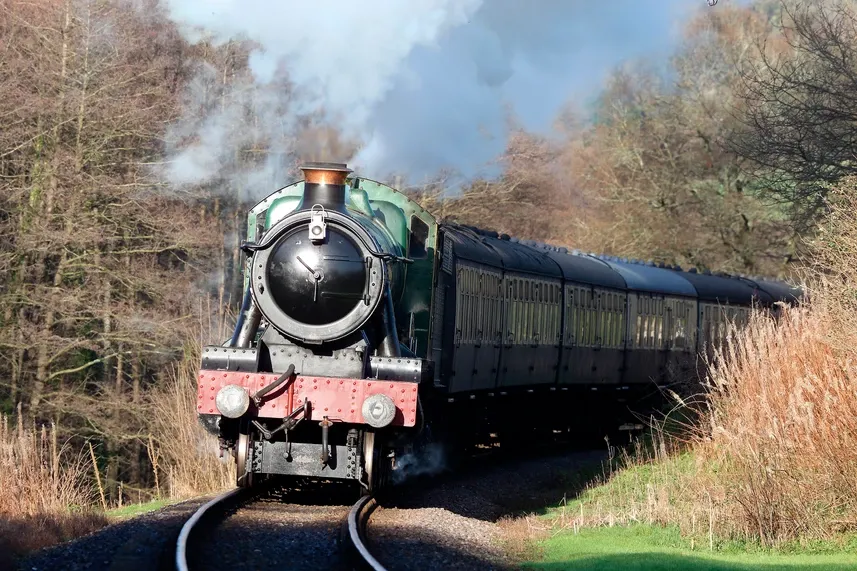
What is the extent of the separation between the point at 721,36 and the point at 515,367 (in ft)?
65.2

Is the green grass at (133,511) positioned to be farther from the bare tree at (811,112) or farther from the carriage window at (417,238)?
the bare tree at (811,112)

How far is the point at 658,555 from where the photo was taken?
9078mm

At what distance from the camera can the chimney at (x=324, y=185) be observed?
1073 cm

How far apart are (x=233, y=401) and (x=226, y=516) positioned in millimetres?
968

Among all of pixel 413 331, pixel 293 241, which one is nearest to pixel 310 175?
pixel 293 241

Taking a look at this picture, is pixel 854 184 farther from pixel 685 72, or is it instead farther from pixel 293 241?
pixel 685 72

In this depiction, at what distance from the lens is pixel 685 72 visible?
34.3 m

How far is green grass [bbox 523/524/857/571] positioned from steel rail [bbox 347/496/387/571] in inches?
50.4

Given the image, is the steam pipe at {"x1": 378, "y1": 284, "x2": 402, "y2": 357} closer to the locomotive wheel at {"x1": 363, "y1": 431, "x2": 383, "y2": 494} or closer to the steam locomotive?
the steam locomotive

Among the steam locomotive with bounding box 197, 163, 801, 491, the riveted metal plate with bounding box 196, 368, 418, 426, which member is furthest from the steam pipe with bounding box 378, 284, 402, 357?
the riveted metal plate with bounding box 196, 368, 418, 426

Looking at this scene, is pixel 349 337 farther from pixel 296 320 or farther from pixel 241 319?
pixel 241 319

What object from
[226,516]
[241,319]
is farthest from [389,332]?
[226,516]

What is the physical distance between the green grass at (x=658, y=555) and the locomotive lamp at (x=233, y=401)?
277 cm

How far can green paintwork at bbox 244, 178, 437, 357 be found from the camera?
451 inches
